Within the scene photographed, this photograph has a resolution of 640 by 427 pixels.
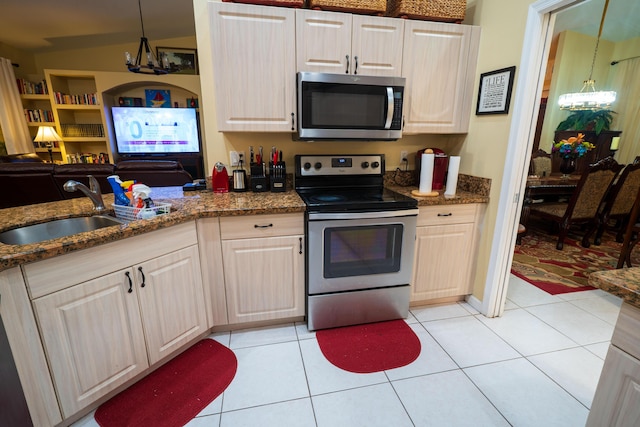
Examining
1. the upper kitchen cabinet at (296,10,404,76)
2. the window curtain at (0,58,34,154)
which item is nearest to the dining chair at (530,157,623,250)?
the upper kitchen cabinet at (296,10,404,76)

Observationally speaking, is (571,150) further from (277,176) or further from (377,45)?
(277,176)

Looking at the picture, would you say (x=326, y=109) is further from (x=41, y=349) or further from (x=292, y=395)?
(x=41, y=349)

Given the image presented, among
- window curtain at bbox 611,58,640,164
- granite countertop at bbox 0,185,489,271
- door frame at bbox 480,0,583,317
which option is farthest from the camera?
window curtain at bbox 611,58,640,164

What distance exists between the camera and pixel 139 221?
1439mm

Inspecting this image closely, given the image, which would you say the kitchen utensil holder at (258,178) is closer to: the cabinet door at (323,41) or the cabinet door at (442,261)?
the cabinet door at (323,41)

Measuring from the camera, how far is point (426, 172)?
2.12 metres

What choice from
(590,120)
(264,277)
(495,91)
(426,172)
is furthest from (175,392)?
(590,120)

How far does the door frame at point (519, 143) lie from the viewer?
1707mm

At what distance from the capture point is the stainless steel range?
1.83 m

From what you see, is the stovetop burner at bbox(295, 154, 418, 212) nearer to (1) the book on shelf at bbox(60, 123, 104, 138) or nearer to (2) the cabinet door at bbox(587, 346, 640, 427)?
(2) the cabinet door at bbox(587, 346, 640, 427)

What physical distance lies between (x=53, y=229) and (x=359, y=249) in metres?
1.69

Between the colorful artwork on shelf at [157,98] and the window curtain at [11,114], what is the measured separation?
6.25ft

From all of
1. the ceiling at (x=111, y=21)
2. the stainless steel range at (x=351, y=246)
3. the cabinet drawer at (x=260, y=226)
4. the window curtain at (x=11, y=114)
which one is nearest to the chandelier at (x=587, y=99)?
the ceiling at (x=111, y=21)

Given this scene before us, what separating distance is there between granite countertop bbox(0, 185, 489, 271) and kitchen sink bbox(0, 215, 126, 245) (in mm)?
31
